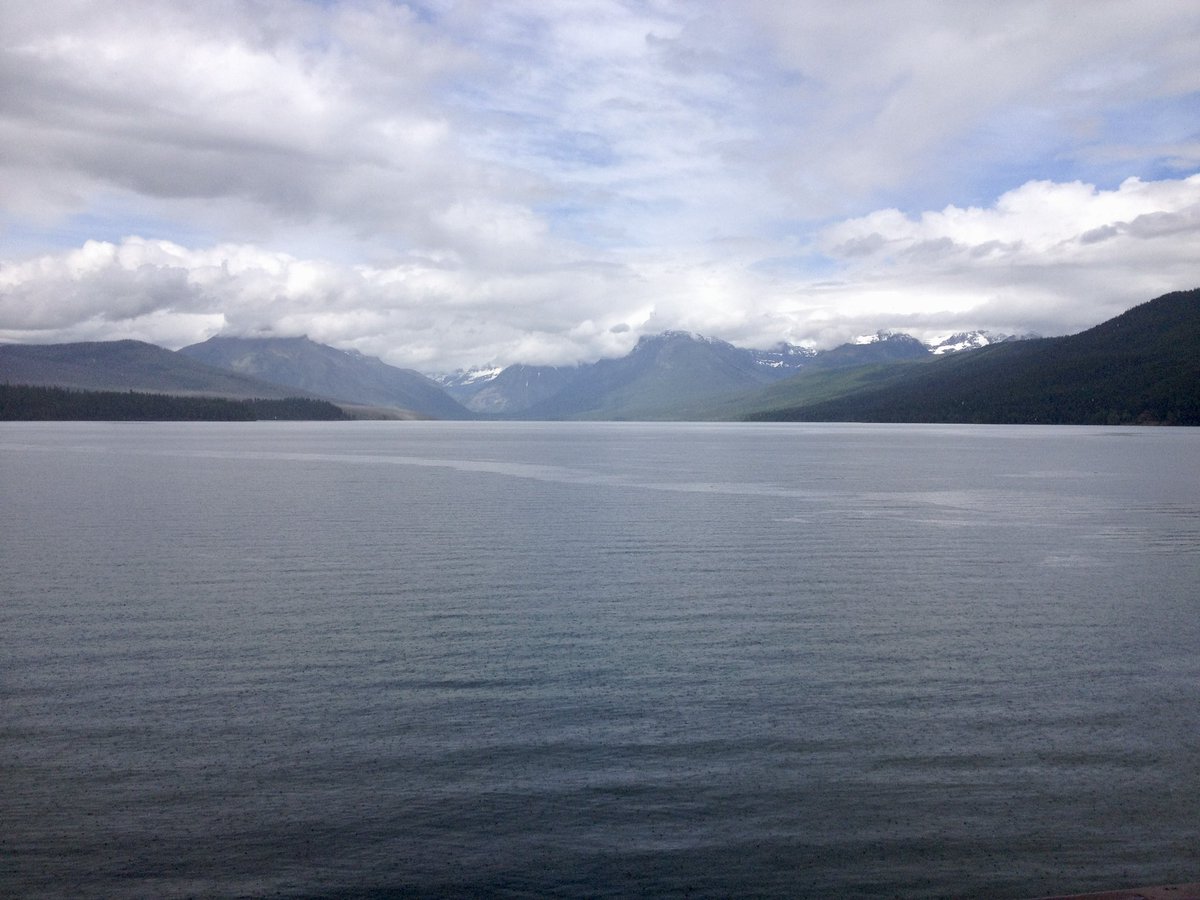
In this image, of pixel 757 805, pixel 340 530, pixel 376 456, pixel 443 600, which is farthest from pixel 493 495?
pixel 376 456

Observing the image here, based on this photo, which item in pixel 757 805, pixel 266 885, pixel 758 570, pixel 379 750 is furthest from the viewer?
pixel 758 570

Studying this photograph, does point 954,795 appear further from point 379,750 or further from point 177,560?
point 177,560

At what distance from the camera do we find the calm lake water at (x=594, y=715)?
1587 centimetres

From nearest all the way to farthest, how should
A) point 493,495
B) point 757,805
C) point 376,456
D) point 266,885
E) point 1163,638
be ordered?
point 266,885 < point 757,805 < point 1163,638 < point 493,495 < point 376,456

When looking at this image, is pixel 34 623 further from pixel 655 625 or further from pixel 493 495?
pixel 493 495

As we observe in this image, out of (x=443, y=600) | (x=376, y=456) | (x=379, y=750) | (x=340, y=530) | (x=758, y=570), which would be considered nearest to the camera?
(x=379, y=750)

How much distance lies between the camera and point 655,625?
103 ft

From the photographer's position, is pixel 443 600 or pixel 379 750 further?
pixel 443 600

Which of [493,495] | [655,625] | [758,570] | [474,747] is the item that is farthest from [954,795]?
[493,495]

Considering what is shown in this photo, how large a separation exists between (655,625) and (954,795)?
1405 centimetres

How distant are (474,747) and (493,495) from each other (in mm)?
57899

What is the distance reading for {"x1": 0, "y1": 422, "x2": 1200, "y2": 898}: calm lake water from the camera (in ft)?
52.1

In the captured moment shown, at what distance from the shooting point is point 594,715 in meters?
22.2

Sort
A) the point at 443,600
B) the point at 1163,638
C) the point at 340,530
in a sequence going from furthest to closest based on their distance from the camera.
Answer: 1. the point at 340,530
2. the point at 443,600
3. the point at 1163,638
